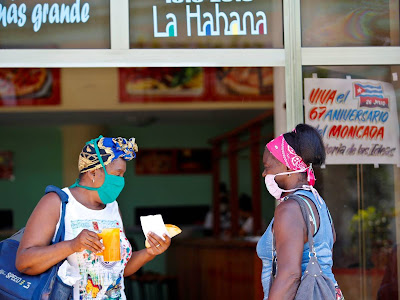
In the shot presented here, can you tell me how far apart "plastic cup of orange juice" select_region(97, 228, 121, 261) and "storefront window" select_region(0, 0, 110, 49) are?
1607 mm

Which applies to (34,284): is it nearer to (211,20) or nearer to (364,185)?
(211,20)

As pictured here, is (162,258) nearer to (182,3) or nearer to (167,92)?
(167,92)

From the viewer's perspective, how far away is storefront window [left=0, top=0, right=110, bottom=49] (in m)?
4.15

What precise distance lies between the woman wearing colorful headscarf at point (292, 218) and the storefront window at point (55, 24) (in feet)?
5.63

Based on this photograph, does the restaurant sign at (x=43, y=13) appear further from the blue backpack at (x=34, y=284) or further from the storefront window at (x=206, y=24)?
the blue backpack at (x=34, y=284)

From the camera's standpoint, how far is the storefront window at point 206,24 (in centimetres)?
424

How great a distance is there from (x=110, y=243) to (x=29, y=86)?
614 centimetres

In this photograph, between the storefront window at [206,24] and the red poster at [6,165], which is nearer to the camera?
the storefront window at [206,24]

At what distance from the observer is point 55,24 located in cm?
420

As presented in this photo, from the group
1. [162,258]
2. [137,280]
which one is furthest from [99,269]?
[162,258]

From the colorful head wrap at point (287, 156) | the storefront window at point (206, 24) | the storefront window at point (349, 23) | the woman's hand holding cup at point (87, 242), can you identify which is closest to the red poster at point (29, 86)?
the storefront window at point (206, 24)

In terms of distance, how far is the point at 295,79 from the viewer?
14.0 feet

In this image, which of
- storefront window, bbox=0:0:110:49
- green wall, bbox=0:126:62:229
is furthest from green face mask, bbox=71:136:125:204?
green wall, bbox=0:126:62:229

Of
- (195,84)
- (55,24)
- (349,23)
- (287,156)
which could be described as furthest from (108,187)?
(195,84)
